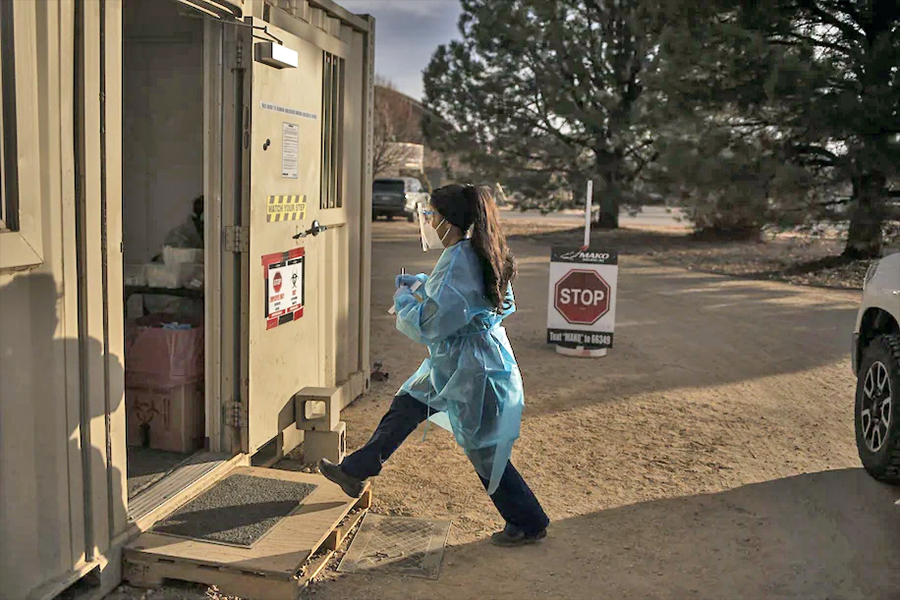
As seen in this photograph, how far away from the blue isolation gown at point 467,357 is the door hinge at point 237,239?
1.03 m

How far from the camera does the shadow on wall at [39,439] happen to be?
293 centimetres

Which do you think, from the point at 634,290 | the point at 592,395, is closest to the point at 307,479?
the point at 592,395

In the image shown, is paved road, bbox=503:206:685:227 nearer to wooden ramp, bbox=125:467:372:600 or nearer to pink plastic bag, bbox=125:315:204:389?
pink plastic bag, bbox=125:315:204:389

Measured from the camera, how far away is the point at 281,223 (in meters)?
4.91

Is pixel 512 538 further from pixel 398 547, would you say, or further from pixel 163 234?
pixel 163 234

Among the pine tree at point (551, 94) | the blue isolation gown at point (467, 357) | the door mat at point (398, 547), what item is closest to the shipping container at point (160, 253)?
the door mat at point (398, 547)

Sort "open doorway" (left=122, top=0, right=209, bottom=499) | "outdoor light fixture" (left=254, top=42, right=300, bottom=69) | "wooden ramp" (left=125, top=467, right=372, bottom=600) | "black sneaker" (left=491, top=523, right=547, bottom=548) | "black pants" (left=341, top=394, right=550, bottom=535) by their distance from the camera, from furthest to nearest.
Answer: "open doorway" (left=122, top=0, right=209, bottom=499), "outdoor light fixture" (left=254, top=42, right=300, bottom=69), "black sneaker" (left=491, top=523, right=547, bottom=548), "black pants" (left=341, top=394, right=550, bottom=535), "wooden ramp" (left=125, top=467, right=372, bottom=600)

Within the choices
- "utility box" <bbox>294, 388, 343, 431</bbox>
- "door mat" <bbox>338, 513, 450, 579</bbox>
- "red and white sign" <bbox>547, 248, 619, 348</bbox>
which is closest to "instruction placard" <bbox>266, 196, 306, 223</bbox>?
"utility box" <bbox>294, 388, 343, 431</bbox>

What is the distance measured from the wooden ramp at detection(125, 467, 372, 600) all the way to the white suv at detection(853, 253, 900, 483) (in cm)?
323

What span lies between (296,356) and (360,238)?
1.59 metres

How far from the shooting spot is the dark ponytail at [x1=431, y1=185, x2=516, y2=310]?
12.8 feet

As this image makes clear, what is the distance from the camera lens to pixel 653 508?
4816 mm

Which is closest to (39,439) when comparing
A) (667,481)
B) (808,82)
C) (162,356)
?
(162,356)

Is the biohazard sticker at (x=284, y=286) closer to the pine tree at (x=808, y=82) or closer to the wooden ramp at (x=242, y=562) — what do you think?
the wooden ramp at (x=242, y=562)
